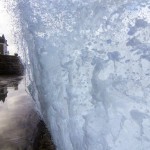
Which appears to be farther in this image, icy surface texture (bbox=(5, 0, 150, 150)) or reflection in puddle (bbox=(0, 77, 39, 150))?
reflection in puddle (bbox=(0, 77, 39, 150))

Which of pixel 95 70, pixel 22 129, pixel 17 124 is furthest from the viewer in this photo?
pixel 17 124

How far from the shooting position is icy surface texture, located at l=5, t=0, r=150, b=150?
2.36 meters

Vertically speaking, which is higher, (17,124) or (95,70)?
(95,70)

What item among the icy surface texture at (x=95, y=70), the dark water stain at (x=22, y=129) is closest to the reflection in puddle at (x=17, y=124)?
the dark water stain at (x=22, y=129)

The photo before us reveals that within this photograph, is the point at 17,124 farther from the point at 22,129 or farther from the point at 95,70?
the point at 95,70

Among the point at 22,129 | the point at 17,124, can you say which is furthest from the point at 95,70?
the point at 17,124

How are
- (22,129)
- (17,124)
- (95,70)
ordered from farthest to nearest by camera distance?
(17,124) < (22,129) < (95,70)

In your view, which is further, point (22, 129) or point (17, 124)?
point (17, 124)

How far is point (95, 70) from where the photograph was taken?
8.66 feet

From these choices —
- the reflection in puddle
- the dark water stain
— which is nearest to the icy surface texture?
the dark water stain

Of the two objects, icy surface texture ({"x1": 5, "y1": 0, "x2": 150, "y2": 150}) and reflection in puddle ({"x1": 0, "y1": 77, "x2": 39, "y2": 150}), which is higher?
icy surface texture ({"x1": 5, "y1": 0, "x2": 150, "y2": 150})

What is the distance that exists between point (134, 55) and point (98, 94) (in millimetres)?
518

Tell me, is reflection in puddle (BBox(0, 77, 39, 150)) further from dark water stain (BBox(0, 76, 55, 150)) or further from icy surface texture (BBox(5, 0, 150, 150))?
icy surface texture (BBox(5, 0, 150, 150))

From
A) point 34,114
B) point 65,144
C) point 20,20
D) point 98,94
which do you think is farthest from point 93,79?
point 34,114
